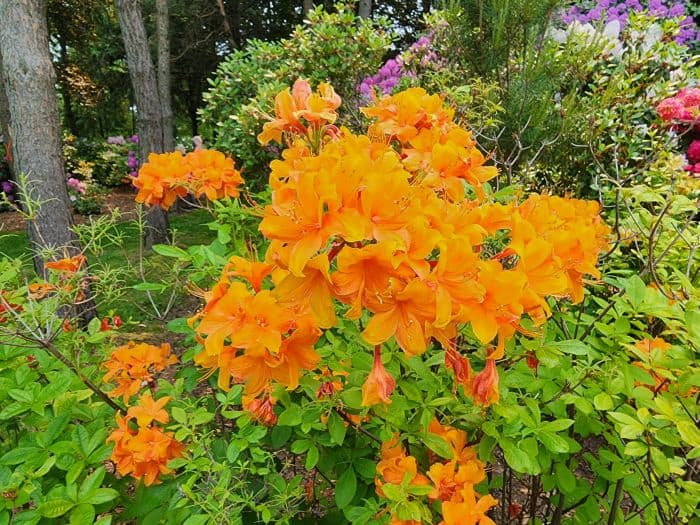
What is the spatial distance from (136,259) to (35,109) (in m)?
2.85

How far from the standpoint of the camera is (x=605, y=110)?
2.99 meters

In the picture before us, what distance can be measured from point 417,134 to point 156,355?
3.22ft

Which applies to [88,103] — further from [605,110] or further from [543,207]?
[543,207]

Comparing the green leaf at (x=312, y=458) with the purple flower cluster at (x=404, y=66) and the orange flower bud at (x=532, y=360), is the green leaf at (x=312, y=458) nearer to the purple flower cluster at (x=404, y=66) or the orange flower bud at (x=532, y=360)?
the orange flower bud at (x=532, y=360)

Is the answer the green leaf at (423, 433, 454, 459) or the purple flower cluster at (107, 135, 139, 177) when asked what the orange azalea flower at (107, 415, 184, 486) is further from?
the purple flower cluster at (107, 135, 139, 177)

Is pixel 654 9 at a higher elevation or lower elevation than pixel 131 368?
higher

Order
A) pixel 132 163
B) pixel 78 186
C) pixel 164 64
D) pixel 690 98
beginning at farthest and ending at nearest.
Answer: pixel 132 163 < pixel 78 186 < pixel 164 64 < pixel 690 98

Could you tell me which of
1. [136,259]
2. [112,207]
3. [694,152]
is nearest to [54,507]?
[694,152]

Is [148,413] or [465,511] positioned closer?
[465,511]

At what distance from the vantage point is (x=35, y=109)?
3.39m

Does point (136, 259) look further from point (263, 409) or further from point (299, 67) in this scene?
point (263, 409)

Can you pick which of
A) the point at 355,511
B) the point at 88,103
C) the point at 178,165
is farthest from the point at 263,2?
the point at 355,511

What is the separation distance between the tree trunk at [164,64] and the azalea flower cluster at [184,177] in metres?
6.23

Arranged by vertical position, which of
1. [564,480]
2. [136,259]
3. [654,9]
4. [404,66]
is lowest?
[136,259]
